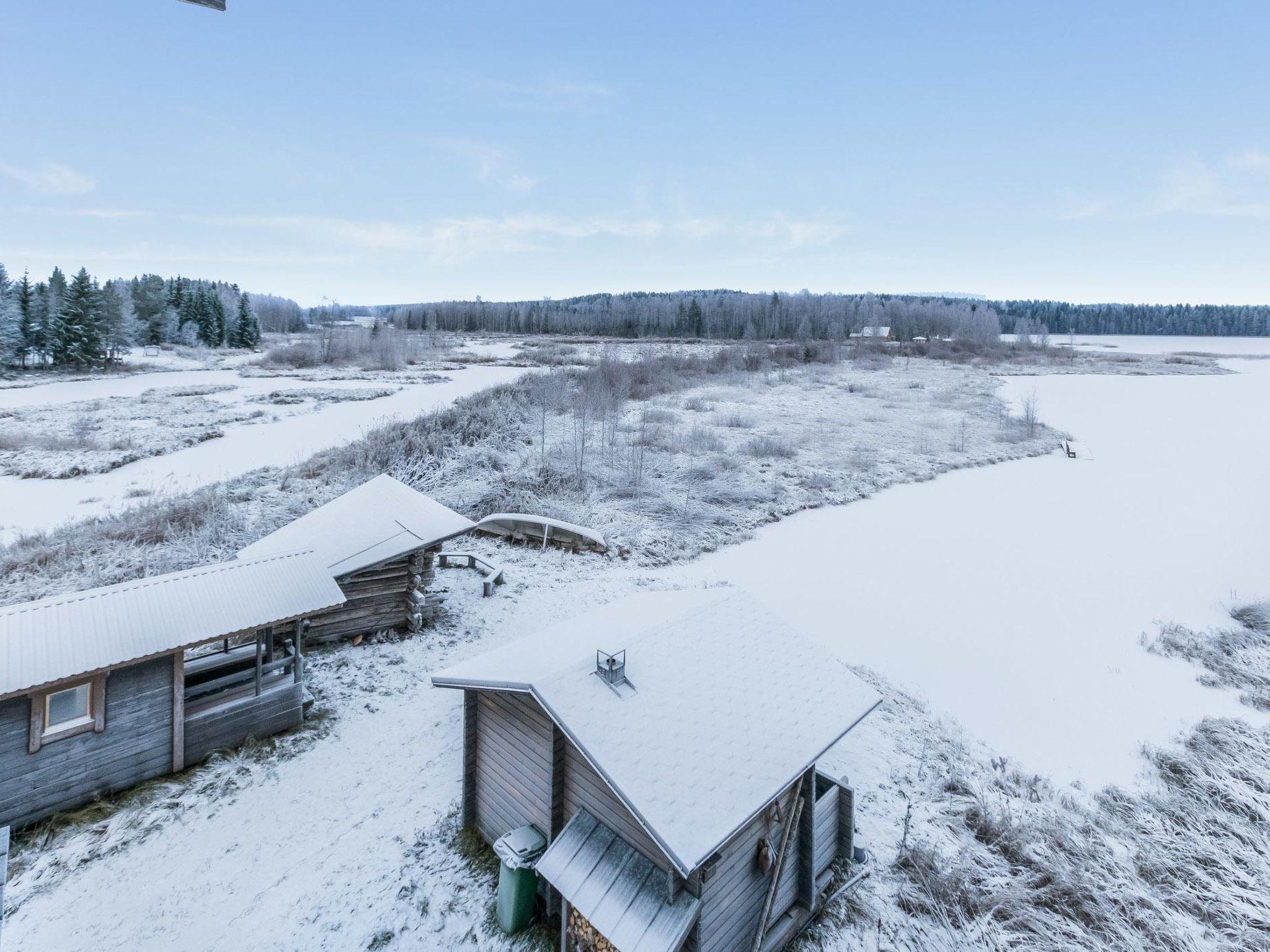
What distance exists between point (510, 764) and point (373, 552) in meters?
6.41

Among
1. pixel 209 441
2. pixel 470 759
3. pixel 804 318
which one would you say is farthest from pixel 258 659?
pixel 804 318

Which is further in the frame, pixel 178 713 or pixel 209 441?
pixel 209 441

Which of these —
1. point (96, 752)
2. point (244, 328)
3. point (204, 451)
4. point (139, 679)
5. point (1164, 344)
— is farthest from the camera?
point (1164, 344)

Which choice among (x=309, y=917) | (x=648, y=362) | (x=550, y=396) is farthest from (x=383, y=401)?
(x=309, y=917)

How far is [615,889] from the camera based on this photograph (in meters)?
5.20

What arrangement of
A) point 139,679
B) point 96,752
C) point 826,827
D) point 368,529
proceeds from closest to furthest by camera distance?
point 826,827, point 96,752, point 139,679, point 368,529

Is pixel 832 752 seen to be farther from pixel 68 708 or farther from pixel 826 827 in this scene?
pixel 68 708

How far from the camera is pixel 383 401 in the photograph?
36.0 m

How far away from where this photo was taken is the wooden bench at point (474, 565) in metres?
14.8

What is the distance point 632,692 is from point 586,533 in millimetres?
11636

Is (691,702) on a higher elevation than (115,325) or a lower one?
lower

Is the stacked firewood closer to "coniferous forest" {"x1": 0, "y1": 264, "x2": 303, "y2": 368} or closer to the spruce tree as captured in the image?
"coniferous forest" {"x1": 0, "y1": 264, "x2": 303, "y2": 368}

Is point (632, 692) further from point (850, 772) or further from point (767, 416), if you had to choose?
point (767, 416)

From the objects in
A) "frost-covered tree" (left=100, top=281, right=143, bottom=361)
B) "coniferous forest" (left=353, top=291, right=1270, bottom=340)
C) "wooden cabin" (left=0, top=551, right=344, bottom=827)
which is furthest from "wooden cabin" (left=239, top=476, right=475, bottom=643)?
"coniferous forest" (left=353, top=291, right=1270, bottom=340)
